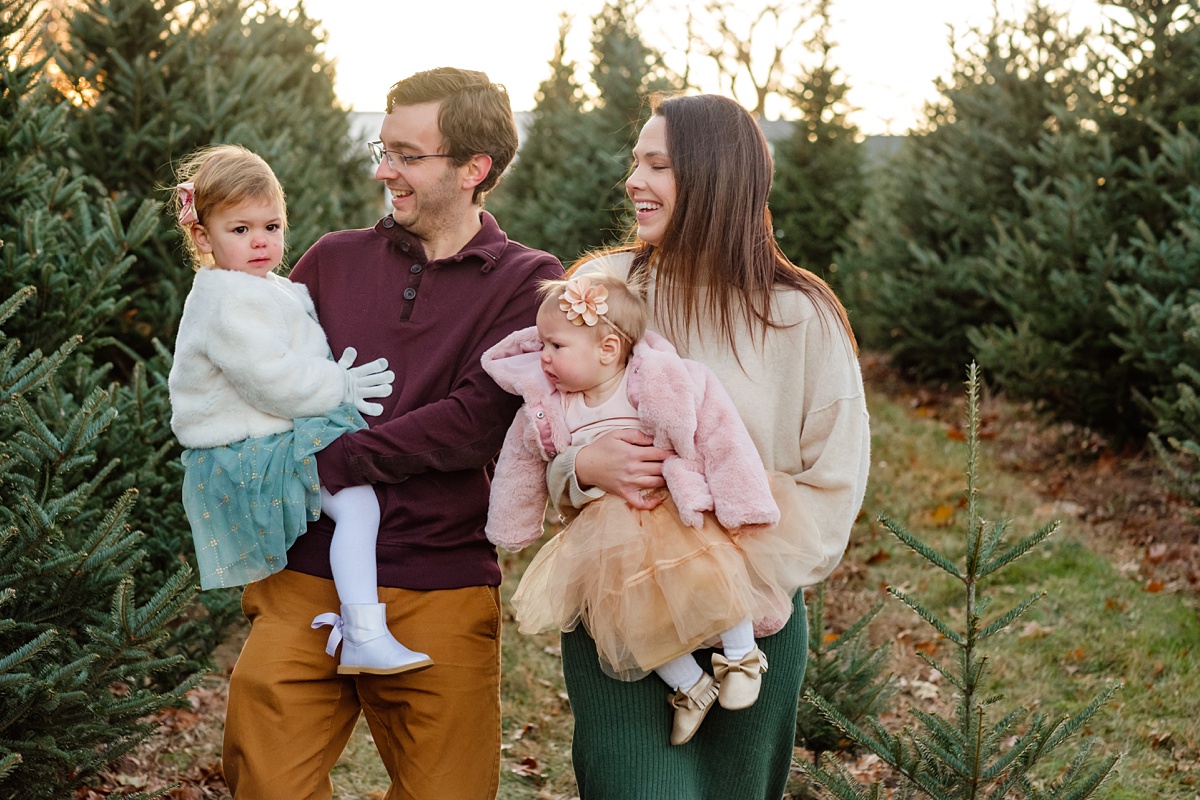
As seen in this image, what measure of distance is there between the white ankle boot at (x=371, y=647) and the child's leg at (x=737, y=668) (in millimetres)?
760

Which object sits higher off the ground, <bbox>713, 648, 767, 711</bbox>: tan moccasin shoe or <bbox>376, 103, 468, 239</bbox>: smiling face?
<bbox>376, 103, 468, 239</bbox>: smiling face

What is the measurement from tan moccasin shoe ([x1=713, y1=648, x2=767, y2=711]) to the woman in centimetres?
13

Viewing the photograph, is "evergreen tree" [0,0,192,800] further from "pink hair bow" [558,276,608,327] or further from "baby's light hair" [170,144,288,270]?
"pink hair bow" [558,276,608,327]

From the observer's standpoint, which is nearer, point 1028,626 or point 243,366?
point 243,366

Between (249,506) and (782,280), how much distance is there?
Answer: 148cm

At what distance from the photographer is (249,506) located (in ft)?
9.43

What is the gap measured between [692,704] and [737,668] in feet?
0.50

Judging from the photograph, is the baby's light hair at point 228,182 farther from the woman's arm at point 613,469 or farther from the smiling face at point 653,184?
the woman's arm at point 613,469

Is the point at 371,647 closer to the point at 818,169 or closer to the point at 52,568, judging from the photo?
the point at 52,568

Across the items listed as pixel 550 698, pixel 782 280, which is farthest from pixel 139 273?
pixel 782 280

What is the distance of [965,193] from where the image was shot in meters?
11.0

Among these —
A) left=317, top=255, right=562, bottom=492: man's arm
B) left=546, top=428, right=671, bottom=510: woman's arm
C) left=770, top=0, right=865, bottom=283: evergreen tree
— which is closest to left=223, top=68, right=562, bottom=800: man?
left=317, top=255, right=562, bottom=492: man's arm

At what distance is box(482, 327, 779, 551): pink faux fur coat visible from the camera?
8.71ft

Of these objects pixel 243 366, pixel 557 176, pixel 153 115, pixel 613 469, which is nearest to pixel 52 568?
pixel 243 366
